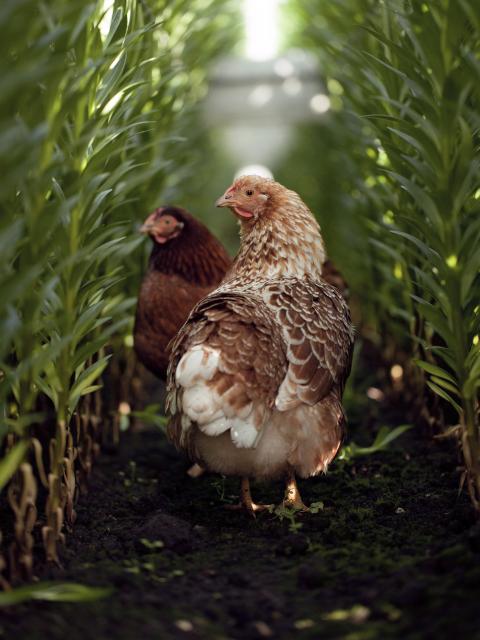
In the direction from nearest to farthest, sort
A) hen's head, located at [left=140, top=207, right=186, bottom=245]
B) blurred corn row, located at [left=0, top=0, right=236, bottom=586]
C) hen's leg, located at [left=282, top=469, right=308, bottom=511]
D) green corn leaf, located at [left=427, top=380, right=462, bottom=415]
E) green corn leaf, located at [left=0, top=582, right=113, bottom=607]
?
green corn leaf, located at [left=0, top=582, right=113, bottom=607] → blurred corn row, located at [left=0, top=0, right=236, bottom=586] → green corn leaf, located at [left=427, top=380, right=462, bottom=415] → hen's leg, located at [left=282, top=469, right=308, bottom=511] → hen's head, located at [left=140, top=207, right=186, bottom=245]

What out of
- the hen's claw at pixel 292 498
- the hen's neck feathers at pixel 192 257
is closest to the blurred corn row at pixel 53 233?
the hen's neck feathers at pixel 192 257

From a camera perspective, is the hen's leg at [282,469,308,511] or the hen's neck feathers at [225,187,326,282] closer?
the hen's leg at [282,469,308,511]

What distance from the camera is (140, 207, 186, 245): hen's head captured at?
2.71 meters

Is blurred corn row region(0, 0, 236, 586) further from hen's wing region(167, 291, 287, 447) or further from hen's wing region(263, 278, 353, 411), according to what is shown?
hen's wing region(263, 278, 353, 411)

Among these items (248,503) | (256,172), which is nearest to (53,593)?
(248,503)

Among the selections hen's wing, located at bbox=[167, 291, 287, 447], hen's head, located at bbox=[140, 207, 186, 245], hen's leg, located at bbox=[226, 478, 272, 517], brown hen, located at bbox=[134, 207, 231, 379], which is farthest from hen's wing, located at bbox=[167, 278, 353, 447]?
hen's head, located at bbox=[140, 207, 186, 245]

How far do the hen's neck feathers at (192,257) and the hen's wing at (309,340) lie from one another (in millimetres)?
547

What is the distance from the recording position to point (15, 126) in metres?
1.33

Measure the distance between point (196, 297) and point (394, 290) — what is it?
829mm

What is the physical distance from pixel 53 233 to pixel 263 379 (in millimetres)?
614

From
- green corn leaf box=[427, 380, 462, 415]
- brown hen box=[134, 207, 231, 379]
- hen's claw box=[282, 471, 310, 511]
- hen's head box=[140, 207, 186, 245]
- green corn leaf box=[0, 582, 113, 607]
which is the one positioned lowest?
hen's claw box=[282, 471, 310, 511]

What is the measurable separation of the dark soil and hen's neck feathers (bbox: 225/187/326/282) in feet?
2.11

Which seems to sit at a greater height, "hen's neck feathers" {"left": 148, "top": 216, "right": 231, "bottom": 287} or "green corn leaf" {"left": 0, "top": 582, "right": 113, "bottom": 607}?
"hen's neck feathers" {"left": 148, "top": 216, "right": 231, "bottom": 287}

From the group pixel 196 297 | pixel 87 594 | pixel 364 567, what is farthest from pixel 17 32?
pixel 196 297
